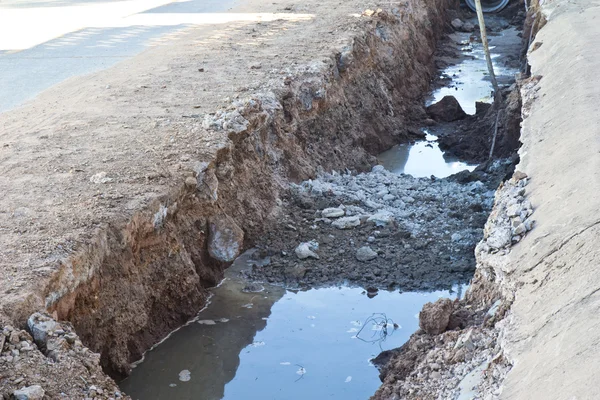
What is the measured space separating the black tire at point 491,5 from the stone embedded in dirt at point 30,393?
2090cm

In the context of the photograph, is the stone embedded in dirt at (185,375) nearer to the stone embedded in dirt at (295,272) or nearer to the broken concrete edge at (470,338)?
the broken concrete edge at (470,338)

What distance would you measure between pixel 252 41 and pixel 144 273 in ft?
21.7

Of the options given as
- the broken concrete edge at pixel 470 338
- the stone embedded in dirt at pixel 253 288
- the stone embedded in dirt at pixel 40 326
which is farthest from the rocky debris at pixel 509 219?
the stone embedded in dirt at pixel 40 326

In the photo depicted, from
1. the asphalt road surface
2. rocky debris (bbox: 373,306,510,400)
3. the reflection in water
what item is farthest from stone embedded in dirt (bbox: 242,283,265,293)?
the reflection in water

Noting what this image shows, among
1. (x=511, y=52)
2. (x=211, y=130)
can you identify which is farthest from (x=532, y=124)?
(x=511, y=52)

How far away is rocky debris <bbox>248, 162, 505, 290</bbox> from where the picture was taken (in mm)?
8055

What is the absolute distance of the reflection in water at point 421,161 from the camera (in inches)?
455

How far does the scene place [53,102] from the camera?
9.55 m

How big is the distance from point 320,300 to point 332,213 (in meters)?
1.58

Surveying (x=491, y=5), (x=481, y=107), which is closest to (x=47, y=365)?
(x=481, y=107)

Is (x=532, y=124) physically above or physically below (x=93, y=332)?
above

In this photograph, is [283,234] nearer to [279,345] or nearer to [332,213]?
[332,213]

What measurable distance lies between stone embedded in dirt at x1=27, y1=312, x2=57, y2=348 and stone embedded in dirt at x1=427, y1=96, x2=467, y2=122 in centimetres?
967

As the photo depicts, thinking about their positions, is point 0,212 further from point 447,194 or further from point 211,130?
point 447,194
